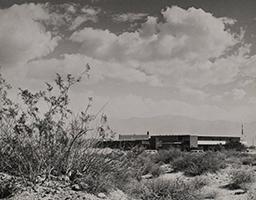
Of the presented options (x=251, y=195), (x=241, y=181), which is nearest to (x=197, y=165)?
(x=241, y=181)

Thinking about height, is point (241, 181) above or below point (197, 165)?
below

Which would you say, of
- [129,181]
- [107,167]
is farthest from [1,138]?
[129,181]

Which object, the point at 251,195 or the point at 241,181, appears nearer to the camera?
the point at 251,195

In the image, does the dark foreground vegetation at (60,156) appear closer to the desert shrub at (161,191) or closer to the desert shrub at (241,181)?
the desert shrub at (161,191)

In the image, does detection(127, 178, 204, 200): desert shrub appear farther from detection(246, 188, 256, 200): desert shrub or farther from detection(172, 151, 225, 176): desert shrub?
detection(172, 151, 225, 176): desert shrub

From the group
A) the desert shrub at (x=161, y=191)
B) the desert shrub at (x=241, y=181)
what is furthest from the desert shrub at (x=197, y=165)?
the desert shrub at (x=161, y=191)

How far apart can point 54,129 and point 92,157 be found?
998 mm

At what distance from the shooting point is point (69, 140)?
7684 mm

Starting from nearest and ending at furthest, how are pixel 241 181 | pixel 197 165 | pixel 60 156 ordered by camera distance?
1. pixel 60 156
2. pixel 241 181
3. pixel 197 165

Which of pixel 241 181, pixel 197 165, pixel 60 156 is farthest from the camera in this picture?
pixel 197 165

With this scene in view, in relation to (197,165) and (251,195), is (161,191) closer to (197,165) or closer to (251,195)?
(251,195)

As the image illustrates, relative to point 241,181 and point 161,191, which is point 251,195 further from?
point 161,191

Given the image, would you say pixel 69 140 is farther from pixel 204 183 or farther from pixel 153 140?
pixel 153 140

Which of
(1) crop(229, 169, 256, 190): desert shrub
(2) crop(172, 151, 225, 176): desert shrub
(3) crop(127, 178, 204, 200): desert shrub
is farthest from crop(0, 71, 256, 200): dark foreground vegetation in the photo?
(2) crop(172, 151, 225, 176): desert shrub
